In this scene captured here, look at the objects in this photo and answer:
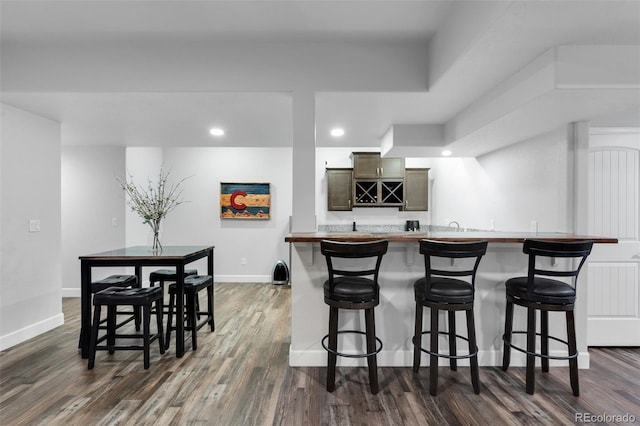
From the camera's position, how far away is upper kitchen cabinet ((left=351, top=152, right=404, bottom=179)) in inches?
221

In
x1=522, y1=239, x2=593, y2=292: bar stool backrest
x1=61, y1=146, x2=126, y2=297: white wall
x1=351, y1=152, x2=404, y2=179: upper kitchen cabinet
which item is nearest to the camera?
x1=522, y1=239, x2=593, y2=292: bar stool backrest

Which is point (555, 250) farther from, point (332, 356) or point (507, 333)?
point (332, 356)

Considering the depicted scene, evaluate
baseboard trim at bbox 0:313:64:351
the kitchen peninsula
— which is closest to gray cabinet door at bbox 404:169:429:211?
the kitchen peninsula

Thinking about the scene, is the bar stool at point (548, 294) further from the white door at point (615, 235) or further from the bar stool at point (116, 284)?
the bar stool at point (116, 284)

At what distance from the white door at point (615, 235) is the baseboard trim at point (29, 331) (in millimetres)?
5360

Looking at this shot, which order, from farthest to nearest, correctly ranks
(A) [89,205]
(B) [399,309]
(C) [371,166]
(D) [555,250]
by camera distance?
1. (C) [371,166]
2. (A) [89,205]
3. (B) [399,309]
4. (D) [555,250]

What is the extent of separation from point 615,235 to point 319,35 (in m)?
3.20

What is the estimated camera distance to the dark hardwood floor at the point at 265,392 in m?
1.98

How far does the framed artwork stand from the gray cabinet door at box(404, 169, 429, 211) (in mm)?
2504

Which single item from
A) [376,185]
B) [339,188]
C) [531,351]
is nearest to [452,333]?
[531,351]

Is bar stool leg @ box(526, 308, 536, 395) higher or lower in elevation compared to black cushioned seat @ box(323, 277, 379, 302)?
lower

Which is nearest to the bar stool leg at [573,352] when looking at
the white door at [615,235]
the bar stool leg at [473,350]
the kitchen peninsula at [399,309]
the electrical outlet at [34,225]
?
the kitchen peninsula at [399,309]

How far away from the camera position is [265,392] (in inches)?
88.8

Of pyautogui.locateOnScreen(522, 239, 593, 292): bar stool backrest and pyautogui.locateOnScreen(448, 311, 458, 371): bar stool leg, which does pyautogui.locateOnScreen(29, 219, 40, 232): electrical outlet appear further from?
pyautogui.locateOnScreen(522, 239, 593, 292): bar stool backrest
